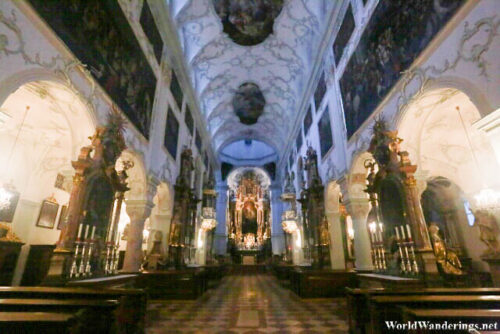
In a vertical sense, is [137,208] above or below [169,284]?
above

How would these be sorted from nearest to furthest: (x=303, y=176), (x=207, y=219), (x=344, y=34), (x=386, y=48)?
1. (x=386, y=48)
2. (x=344, y=34)
3. (x=303, y=176)
4. (x=207, y=219)

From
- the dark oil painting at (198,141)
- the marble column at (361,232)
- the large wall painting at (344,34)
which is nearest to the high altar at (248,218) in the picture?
the dark oil painting at (198,141)

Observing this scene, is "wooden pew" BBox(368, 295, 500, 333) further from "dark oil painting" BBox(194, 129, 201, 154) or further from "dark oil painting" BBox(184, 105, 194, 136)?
"dark oil painting" BBox(194, 129, 201, 154)

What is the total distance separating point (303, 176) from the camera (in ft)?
50.3

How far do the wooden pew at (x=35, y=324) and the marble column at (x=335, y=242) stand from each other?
10.0 m

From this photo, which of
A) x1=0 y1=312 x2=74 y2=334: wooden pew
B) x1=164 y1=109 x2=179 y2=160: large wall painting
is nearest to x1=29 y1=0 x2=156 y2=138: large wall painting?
x1=164 y1=109 x2=179 y2=160: large wall painting

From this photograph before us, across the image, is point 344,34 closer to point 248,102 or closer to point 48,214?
point 248,102

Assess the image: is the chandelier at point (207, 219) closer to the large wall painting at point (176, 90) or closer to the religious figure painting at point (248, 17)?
the large wall painting at point (176, 90)

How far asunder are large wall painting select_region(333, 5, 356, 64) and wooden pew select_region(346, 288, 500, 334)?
26.9ft

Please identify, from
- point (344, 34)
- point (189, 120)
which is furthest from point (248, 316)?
point (189, 120)

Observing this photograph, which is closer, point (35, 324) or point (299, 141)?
point (35, 324)

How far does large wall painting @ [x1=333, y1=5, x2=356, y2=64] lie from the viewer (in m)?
8.60

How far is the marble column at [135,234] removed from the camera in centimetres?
771

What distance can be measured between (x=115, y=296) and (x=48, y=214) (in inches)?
304
